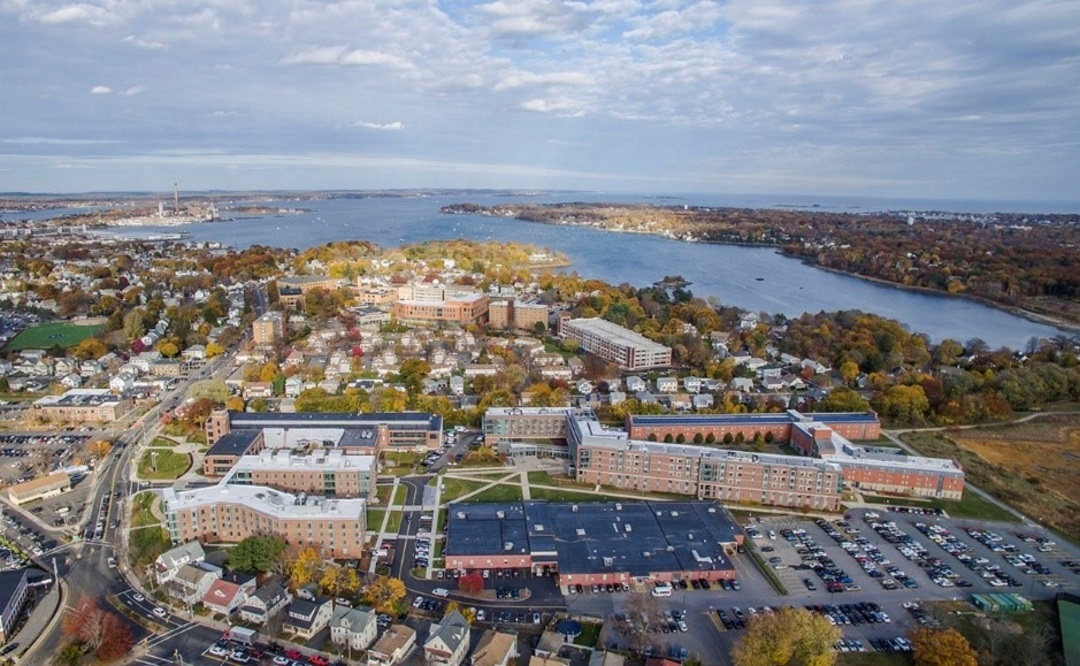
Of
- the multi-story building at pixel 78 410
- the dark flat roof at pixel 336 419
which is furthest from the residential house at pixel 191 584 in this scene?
the multi-story building at pixel 78 410

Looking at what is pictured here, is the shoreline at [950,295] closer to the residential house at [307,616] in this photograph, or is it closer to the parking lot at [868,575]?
the parking lot at [868,575]

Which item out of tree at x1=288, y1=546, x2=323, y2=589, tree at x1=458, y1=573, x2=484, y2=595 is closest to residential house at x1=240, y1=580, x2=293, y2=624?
tree at x1=288, y1=546, x2=323, y2=589

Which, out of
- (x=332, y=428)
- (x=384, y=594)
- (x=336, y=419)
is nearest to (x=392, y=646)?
(x=384, y=594)

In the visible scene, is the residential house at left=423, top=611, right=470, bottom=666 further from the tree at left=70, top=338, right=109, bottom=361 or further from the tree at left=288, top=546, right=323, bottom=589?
the tree at left=70, top=338, right=109, bottom=361

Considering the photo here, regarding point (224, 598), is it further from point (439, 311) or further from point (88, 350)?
point (439, 311)

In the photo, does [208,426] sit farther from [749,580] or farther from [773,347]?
[773,347]

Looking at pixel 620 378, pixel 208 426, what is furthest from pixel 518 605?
pixel 620 378
